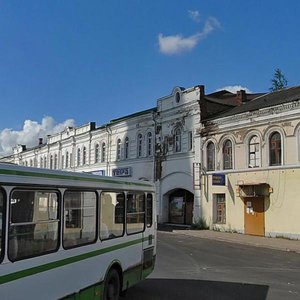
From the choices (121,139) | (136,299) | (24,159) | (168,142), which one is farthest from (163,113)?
(24,159)

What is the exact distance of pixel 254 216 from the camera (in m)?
27.0

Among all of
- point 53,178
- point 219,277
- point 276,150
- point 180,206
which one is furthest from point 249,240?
point 53,178

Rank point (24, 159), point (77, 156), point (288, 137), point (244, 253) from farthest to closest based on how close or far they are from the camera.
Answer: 1. point (24, 159)
2. point (77, 156)
3. point (288, 137)
4. point (244, 253)

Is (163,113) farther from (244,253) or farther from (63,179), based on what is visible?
(63,179)

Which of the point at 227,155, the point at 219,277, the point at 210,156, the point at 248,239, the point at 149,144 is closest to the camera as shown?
the point at 219,277

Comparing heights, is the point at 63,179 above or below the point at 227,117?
below

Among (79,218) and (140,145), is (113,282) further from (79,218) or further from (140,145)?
(140,145)

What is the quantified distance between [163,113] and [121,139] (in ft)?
22.2

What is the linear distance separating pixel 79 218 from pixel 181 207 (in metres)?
28.1

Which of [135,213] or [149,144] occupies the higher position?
[149,144]

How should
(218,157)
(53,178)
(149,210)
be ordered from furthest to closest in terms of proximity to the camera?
(218,157)
(149,210)
(53,178)

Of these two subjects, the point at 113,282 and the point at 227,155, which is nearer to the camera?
the point at 113,282

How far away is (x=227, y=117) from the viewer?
1142 inches

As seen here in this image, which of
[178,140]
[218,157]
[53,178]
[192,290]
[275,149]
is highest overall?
[178,140]
